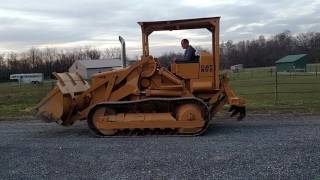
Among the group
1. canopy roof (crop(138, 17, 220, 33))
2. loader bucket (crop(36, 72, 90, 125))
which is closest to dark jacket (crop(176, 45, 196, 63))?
canopy roof (crop(138, 17, 220, 33))

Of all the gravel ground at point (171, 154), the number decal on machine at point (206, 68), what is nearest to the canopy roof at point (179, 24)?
the number decal on machine at point (206, 68)

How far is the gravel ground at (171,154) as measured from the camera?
752cm

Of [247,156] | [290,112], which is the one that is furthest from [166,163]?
[290,112]

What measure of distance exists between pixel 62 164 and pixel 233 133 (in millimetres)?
4567

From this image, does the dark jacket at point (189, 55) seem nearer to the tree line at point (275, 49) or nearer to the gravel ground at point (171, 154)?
the gravel ground at point (171, 154)

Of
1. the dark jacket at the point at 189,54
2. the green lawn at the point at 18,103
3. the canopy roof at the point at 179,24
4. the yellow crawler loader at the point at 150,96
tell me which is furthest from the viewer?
the green lawn at the point at 18,103

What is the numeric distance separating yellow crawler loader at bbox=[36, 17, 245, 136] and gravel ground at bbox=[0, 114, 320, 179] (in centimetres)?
48

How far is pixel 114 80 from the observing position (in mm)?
12086

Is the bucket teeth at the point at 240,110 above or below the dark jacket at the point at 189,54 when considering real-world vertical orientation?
below

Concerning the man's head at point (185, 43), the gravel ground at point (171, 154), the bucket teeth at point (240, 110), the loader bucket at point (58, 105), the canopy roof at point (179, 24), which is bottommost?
the gravel ground at point (171, 154)

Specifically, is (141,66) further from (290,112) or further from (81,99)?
(290,112)

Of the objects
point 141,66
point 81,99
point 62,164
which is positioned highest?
point 141,66

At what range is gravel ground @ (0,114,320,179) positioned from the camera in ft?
24.7

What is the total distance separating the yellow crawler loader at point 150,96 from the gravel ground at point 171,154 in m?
0.48
